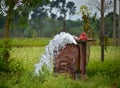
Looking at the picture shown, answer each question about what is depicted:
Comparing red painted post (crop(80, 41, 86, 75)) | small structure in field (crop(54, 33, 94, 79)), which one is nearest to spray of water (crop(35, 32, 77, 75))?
small structure in field (crop(54, 33, 94, 79))

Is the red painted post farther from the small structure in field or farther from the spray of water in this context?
the spray of water

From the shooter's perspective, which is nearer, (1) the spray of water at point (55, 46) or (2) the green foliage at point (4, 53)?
(2) the green foliage at point (4, 53)

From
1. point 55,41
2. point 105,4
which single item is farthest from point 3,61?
point 105,4

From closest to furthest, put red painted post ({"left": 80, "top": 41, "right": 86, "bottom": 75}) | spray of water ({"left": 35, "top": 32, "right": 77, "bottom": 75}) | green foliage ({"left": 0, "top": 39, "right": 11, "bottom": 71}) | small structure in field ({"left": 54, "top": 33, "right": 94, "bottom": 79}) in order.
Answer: green foliage ({"left": 0, "top": 39, "right": 11, "bottom": 71})
spray of water ({"left": 35, "top": 32, "right": 77, "bottom": 75})
small structure in field ({"left": 54, "top": 33, "right": 94, "bottom": 79})
red painted post ({"left": 80, "top": 41, "right": 86, "bottom": 75})

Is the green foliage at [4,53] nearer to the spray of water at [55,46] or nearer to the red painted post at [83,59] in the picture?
the spray of water at [55,46]

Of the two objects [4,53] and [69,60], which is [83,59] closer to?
[69,60]

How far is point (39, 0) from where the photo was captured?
1110 cm

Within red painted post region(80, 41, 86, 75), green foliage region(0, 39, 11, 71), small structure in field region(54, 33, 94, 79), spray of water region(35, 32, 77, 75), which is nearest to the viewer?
green foliage region(0, 39, 11, 71)

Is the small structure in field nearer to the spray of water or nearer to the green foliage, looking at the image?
the spray of water

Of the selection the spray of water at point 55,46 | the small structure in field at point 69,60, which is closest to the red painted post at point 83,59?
the small structure in field at point 69,60

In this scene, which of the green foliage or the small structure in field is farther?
the small structure in field

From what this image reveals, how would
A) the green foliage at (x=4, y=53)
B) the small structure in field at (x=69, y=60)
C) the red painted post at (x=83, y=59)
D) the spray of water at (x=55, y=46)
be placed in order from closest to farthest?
the green foliage at (x=4, y=53), the spray of water at (x=55, y=46), the small structure in field at (x=69, y=60), the red painted post at (x=83, y=59)

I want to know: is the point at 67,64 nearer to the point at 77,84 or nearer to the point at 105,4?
the point at 77,84

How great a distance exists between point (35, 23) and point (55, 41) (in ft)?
173
